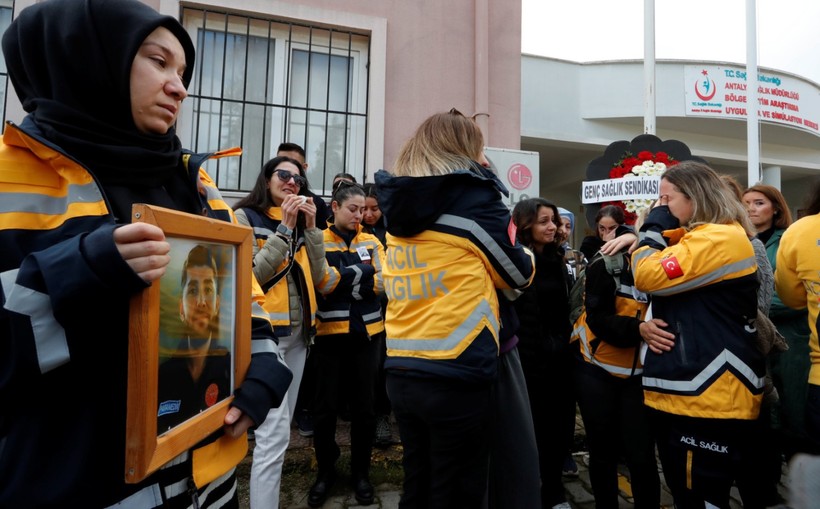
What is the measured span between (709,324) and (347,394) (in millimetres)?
2264

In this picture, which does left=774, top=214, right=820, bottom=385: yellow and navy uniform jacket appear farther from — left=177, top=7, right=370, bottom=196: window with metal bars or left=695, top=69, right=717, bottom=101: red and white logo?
left=695, top=69, right=717, bottom=101: red and white logo

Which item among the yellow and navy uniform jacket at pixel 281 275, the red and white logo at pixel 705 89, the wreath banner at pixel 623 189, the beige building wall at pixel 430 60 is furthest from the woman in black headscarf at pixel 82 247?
the red and white logo at pixel 705 89

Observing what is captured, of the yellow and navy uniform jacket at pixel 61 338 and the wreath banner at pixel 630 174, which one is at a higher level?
the wreath banner at pixel 630 174

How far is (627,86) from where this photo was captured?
975 centimetres

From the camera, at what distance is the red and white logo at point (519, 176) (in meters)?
5.11

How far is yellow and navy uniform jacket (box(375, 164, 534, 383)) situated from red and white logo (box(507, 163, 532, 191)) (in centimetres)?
323

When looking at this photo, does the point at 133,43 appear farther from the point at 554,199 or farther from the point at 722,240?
the point at 554,199

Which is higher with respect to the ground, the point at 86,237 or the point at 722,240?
the point at 722,240

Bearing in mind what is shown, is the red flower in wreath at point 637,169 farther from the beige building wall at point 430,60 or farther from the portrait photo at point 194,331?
the portrait photo at point 194,331

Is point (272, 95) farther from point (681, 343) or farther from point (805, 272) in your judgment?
point (805, 272)

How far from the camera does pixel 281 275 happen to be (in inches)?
106

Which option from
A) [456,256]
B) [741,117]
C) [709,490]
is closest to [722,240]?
[709,490]

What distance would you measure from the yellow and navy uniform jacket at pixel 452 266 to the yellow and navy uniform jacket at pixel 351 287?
1224mm

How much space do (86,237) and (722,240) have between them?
239cm
